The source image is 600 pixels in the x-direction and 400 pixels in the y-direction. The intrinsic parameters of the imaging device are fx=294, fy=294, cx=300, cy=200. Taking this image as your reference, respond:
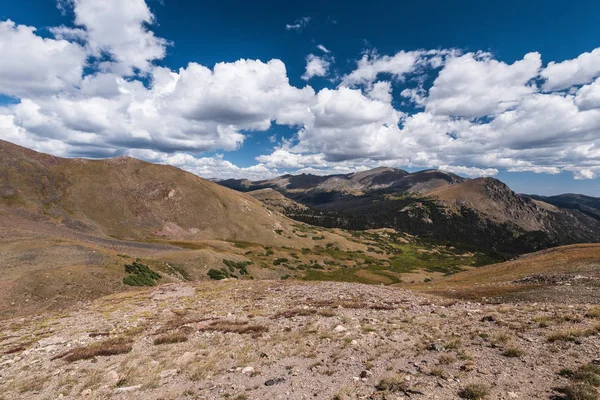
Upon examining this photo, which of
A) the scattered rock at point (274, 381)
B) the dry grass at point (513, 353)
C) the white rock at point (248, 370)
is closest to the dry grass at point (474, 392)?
the dry grass at point (513, 353)

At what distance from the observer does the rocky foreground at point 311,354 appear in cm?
1011

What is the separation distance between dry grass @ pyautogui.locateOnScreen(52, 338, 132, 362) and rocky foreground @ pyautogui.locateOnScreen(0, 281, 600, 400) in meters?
0.09

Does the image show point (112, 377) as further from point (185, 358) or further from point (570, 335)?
point (570, 335)

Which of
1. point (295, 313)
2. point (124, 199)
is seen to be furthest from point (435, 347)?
point (124, 199)

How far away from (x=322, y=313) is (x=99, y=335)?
14.8 metres

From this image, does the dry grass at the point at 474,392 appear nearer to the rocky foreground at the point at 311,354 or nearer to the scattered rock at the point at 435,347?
the rocky foreground at the point at 311,354

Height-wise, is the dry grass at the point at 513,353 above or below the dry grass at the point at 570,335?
below

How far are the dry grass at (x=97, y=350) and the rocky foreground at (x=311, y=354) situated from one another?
86 mm

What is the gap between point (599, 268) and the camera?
35.2 m

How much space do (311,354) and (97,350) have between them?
37.6 ft

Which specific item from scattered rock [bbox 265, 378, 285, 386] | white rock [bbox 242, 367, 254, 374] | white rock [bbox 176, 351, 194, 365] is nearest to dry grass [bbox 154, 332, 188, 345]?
white rock [bbox 176, 351, 194, 365]

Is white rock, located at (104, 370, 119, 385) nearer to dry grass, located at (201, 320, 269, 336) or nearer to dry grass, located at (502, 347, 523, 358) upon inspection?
dry grass, located at (201, 320, 269, 336)

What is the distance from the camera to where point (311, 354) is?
535 inches

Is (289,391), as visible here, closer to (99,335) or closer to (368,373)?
(368,373)
